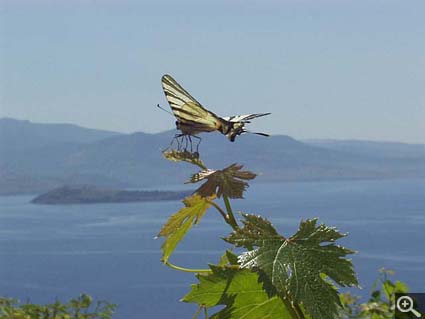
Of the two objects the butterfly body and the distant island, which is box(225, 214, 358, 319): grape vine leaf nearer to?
the butterfly body

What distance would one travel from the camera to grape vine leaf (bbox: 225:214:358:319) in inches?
16.5

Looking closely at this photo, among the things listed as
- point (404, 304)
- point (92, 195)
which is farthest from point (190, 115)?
point (92, 195)

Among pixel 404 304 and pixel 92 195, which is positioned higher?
pixel 404 304

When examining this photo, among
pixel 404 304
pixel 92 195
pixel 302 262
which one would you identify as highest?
pixel 302 262

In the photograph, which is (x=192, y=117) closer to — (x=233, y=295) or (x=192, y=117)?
(x=192, y=117)

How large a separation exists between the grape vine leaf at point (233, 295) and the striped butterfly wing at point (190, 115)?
84 millimetres

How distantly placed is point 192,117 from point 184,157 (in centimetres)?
7

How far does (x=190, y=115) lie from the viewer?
17.7 inches

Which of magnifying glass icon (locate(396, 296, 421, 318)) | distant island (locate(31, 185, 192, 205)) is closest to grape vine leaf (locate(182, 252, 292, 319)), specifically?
magnifying glass icon (locate(396, 296, 421, 318))

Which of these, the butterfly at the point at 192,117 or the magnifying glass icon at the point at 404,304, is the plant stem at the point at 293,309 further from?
the magnifying glass icon at the point at 404,304

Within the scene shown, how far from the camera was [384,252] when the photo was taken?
2873 millimetres

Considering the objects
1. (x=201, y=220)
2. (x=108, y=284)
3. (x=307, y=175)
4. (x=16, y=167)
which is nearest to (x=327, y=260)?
(x=201, y=220)

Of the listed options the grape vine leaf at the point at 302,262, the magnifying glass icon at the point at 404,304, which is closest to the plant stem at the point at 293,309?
the grape vine leaf at the point at 302,262

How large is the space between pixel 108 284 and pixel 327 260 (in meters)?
2.10
